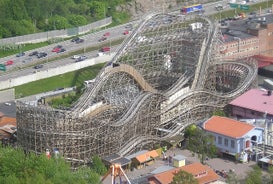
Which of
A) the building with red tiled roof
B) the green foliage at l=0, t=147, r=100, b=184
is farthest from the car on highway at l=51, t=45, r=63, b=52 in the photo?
the building with red tiled roof

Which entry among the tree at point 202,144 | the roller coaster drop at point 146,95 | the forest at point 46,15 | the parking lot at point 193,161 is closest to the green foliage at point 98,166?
the roller coaster drop at point 146,95

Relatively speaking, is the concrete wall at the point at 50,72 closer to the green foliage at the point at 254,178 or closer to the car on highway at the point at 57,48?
the car on highway at the point at 57,48

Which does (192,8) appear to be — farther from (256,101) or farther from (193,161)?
(193,161)

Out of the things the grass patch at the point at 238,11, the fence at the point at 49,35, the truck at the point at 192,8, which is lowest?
the fence at the point at 49,35

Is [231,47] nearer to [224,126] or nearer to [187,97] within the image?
[187,97]

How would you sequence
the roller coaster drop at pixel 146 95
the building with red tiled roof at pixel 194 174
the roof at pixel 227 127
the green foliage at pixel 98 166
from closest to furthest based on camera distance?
the building with red tiled roof at pixel 194 174 < the green foliage at pixel 98 166 < the roller coaster drop at pixel 146 95 < the roof at pixel 227 127

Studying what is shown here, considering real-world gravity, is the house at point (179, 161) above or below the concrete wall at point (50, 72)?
below
